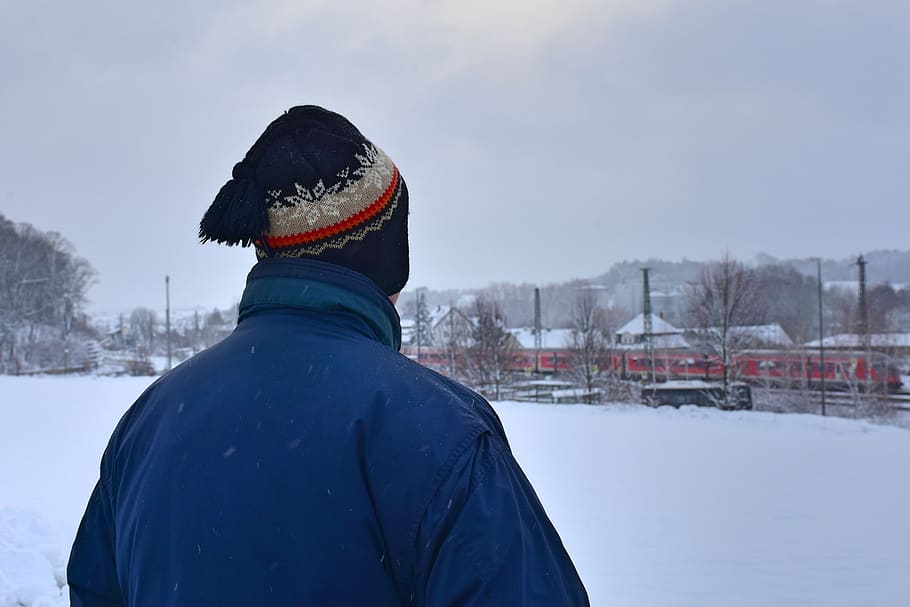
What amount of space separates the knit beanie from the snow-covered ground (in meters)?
5.44

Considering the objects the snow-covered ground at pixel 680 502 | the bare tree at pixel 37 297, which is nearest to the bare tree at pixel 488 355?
the snow-covered ground at pixel 680 502

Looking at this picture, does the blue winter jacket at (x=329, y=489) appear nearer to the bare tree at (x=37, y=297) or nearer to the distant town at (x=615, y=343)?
the distant town at (x=615, y=343)

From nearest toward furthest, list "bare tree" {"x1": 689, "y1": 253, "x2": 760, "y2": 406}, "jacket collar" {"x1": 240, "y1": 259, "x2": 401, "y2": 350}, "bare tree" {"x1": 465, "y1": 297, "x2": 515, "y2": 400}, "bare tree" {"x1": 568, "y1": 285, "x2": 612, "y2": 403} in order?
1. "jacket collar" {"x1": 240, "y1": 259, "x2": 401, "y2": 350}
2. "bare tree" {"x1": 689, "y1": 253, "x2": 760, "y2": 406}
3. "bare tree" {"x1": 568, "y1": 285, "x2": 612, "y2": 403}
4. "bare tree" {"x1": 465, "y1": 297, "x2": 515, "y2": 400}

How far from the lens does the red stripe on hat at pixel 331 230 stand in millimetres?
1291

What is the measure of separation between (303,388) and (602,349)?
3877cm

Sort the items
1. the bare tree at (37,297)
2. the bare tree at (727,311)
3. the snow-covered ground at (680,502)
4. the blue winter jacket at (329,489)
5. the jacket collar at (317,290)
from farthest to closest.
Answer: the bare tree at (37,297)
the bare tree at (727,311)
the snow-covered ground at (680,502)
the jacket collar at (317,290)
the blue winter jacket at (329,489)

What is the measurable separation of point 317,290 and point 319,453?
31cm

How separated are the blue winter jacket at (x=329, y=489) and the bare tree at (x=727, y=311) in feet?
112

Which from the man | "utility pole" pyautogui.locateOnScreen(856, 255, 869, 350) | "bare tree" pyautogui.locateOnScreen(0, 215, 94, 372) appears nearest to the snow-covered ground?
the man

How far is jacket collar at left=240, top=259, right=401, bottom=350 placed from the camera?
4.12 feet

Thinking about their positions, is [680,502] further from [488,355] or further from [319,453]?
[488,355]

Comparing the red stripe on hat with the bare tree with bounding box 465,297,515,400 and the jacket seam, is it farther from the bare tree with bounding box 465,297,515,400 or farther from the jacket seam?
the bare tree with bounding box 465,297,515,400

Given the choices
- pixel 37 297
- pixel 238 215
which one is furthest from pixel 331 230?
pixel 37 297

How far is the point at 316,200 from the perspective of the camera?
4.22 feet
